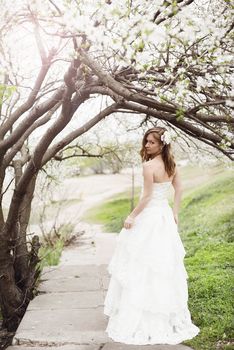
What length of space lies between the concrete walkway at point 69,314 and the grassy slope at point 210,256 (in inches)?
27.4

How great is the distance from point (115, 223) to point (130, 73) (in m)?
13.4

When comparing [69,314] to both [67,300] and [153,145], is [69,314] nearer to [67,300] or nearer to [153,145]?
[67,300]

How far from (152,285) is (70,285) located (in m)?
3.42

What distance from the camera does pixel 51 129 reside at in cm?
600

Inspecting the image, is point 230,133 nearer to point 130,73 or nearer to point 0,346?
point 130,73

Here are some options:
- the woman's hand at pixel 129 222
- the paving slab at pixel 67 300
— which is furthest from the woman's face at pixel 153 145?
the paving slab at pixel 67 300

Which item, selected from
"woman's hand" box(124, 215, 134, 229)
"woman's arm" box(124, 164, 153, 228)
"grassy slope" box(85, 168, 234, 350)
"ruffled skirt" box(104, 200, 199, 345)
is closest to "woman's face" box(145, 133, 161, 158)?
"woman's arm" box(124, 164, 153, 228)

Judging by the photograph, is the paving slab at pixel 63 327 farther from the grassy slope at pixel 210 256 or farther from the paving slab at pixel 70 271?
the paving slab at pixel 70 271

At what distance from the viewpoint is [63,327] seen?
6.18 metres

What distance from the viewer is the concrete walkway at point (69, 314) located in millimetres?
5703

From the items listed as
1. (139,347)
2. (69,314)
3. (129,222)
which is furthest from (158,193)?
(69,314)

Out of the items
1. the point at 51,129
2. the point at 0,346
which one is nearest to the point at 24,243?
the point at 0,346

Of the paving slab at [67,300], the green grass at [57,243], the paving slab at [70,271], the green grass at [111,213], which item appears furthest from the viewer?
the green grass at [111,213]

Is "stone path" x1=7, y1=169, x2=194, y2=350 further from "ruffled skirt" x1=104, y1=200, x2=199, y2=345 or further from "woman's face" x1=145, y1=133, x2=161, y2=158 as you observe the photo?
"woman's face" x1=145, y1=133, x2=161, y2=158
